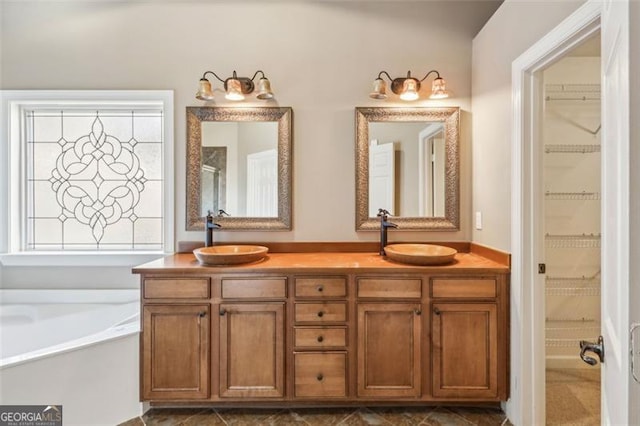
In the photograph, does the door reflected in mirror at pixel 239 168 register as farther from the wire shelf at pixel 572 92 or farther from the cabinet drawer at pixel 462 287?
the wire shelf at pixel 572 92

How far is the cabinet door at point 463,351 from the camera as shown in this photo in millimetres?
1887

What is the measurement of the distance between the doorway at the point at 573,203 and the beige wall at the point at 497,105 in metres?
0.59

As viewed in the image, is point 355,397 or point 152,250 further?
point 152,250

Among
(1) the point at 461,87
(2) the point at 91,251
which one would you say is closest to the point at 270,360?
(2) the point at 91,251

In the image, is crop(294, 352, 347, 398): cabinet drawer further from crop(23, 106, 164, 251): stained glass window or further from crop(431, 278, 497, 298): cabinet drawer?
crop(23, 106, 164, 251): stained glass window

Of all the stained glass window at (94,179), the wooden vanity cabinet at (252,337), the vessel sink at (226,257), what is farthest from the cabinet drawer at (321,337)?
the stained glass window at (94,179)

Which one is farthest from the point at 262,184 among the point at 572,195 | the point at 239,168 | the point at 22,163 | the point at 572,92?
the point at 572,92

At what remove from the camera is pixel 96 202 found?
2557mm

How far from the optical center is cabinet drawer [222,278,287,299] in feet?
6.20

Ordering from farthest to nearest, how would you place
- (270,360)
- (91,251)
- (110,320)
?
1. (91,251)
2. (110,320)
3. (270,360)

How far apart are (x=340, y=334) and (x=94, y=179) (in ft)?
7.39

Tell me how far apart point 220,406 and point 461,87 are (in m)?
2.75

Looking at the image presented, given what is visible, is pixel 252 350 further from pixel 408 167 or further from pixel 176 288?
pixel 408 167

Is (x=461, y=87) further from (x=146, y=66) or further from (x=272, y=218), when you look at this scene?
(x=146, y=66)
